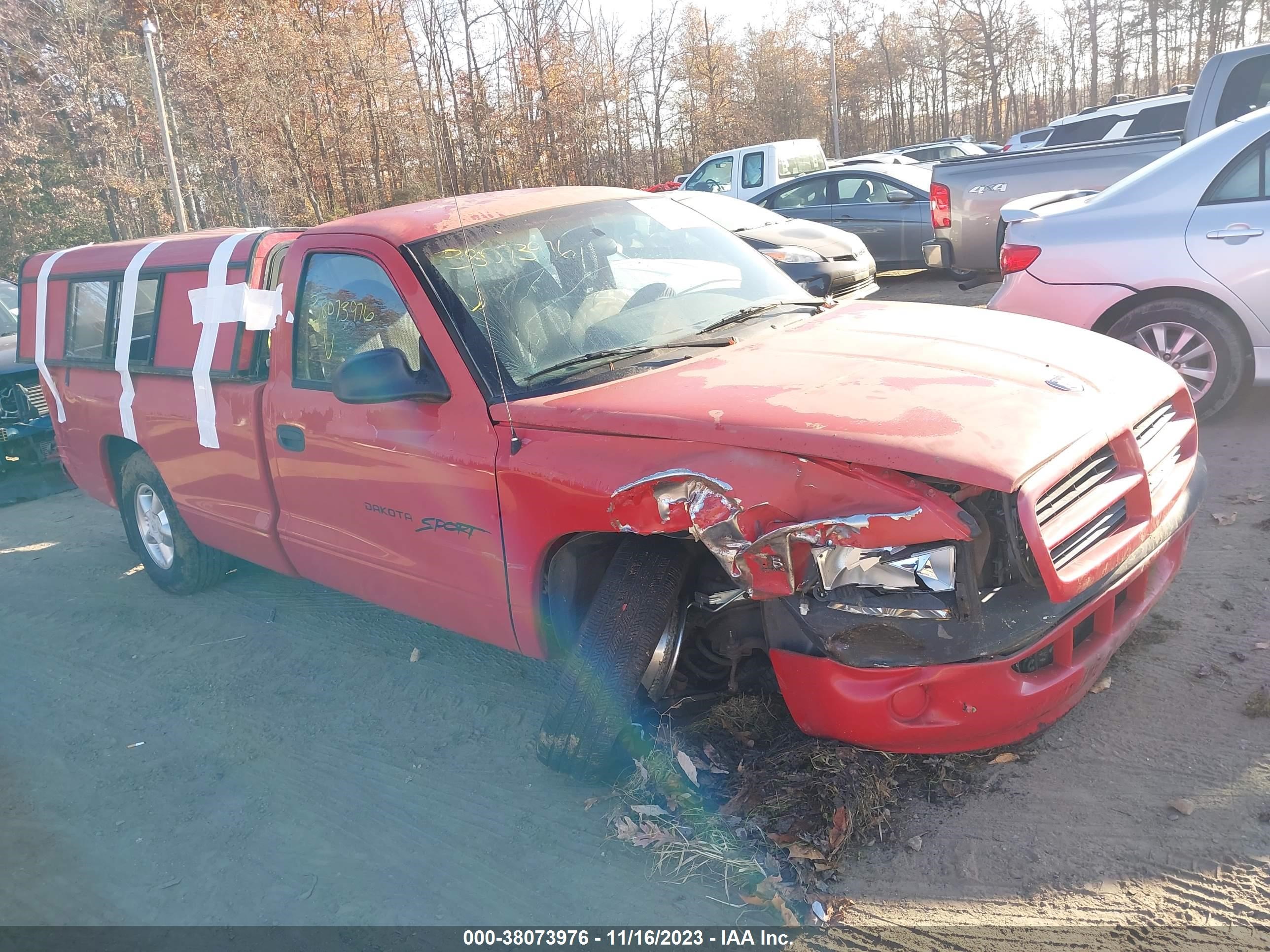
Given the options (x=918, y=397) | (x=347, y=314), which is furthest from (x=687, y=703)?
(x=347, y=314)

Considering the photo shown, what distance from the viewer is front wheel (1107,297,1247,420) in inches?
214

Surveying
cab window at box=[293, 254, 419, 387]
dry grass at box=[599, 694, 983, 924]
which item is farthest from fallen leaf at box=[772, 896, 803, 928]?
cab window at box=[293, 254, 419, 387]

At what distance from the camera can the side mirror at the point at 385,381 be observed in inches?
130

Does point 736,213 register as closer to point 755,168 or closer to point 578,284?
point 755,168

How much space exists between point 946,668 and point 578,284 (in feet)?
6.36

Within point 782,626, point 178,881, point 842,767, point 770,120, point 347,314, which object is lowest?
point 178,881

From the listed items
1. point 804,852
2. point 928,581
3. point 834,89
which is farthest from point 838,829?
point 834,89

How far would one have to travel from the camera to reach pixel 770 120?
3838cm

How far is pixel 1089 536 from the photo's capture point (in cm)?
275

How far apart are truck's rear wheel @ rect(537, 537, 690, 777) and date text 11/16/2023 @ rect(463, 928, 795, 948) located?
568 millimetres

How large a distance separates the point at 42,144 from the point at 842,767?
26739 millimetres

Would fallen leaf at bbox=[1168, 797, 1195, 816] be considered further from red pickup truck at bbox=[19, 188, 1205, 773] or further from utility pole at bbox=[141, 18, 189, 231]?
utility pole at bbox=[141, 18, 189, 231]

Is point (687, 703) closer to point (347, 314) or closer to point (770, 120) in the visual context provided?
point (347, 314)

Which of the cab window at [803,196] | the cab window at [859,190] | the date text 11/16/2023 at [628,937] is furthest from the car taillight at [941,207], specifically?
the date text 11/16/2023 at [628,937]
